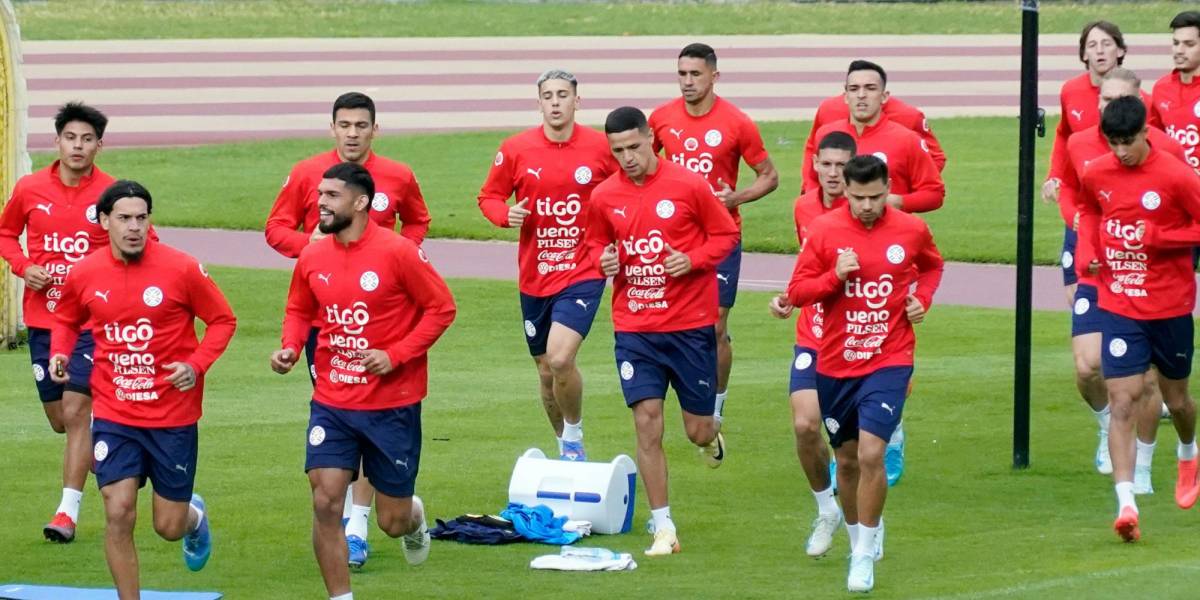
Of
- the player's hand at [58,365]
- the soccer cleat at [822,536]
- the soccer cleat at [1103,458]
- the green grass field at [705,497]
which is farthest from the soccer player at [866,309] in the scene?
the player's hand at [58,365]

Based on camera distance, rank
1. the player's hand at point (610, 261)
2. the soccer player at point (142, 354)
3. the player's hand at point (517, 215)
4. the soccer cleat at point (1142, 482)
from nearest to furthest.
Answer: the soccer player at point (142, 354), the player's hand at point (610, 261), the player's hand at point (517, 215), the soccer cleat at point (1142, 482)

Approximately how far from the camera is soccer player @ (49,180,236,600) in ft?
32.0

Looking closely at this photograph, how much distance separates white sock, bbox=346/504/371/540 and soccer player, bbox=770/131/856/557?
7.78 ft

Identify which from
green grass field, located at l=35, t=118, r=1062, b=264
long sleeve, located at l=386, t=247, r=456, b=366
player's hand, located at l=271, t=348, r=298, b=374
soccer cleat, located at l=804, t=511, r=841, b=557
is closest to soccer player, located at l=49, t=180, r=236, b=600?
player's hand, located at l=271, t=348, r=298, b=374

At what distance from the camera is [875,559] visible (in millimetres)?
10781

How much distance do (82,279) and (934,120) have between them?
93.7ft

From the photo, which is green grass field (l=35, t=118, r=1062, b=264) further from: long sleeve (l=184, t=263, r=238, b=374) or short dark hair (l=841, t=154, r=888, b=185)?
long sleeve (l=184, t=263, r=238, b=374)

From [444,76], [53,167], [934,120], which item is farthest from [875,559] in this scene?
[444,76]

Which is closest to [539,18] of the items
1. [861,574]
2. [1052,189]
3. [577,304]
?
[1052,189]

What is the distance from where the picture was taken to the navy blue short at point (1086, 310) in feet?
40.3

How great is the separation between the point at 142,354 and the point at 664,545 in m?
3.08

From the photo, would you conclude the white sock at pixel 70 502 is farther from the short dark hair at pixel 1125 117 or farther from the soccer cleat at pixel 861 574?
the short dark hair at pixel 1125 117

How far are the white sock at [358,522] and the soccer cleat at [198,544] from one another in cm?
81

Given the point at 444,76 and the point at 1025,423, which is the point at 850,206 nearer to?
the point at 1025,423
